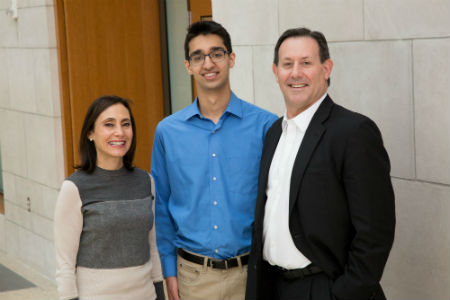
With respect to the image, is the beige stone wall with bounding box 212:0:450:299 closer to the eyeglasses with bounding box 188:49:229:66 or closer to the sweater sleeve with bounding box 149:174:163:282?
the eyeglasses with bounding box 188:49:229:66

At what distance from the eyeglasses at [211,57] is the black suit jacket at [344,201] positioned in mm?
675

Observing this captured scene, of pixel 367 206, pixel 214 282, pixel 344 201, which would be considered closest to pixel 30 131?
pixel 214 282

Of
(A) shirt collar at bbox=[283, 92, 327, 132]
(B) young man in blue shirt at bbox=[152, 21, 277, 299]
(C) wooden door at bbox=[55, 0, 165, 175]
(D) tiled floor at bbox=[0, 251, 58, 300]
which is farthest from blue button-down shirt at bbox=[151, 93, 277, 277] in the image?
(D) tiled floor at bbox=[0, 251, 58, 300]

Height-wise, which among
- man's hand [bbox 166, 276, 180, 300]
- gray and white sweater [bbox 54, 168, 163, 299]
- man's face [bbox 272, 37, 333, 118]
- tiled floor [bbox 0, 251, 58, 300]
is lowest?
tiled floor [bbox 0, 251, 58, 300]

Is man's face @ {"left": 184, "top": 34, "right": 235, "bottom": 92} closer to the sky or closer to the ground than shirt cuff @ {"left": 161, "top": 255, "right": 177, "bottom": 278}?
closer to the sky

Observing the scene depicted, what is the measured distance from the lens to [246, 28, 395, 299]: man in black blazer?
2.44m

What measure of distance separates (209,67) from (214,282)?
1.02 m

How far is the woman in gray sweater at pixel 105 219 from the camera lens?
290 centimetres

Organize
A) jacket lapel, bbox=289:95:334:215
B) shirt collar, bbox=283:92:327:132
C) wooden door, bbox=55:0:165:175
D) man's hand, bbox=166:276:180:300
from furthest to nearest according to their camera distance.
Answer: wooden door, bbox=55:0:165:175, man's hand, bbox=166:276:180:300, shirt collar, bbox=283:92:327:132, jacket lapel, bbox=289:95:334:215

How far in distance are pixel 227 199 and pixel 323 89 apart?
0.73 metres

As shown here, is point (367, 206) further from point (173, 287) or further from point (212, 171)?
point (173, 287)

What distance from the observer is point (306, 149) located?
2.58 m

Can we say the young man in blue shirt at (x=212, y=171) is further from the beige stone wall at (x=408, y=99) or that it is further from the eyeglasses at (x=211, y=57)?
the beige stone wall at (x=408, y=99)

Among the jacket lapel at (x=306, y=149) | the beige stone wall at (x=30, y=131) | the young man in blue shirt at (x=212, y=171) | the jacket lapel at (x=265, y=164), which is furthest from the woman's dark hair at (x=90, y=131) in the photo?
the beige stone wall at (x=30, y=131)
